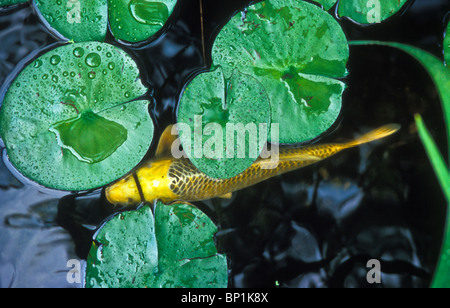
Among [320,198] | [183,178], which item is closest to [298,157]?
[320,198]

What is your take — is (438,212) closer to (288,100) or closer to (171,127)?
(288,100)

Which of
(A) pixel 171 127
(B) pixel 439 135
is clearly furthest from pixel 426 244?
(A) pixel 171 127

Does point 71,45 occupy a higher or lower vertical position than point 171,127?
higher

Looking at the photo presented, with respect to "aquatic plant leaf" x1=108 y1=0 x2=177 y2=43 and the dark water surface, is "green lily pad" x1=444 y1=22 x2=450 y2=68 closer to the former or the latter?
the dark water surface

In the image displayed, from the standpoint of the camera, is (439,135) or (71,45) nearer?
(71,45)

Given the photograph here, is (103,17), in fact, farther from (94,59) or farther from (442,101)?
(442,101)
